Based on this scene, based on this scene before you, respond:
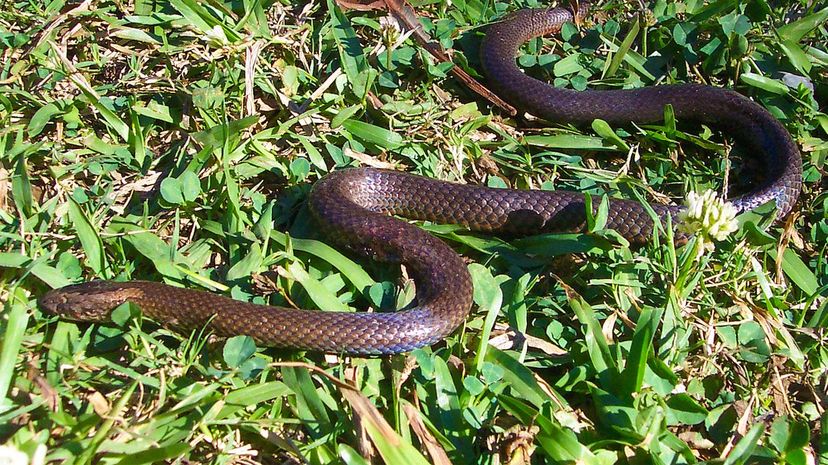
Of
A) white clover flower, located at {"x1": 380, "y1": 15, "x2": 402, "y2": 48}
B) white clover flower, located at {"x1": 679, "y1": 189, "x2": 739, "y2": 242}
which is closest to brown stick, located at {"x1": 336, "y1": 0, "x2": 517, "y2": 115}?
white clover flower, located at {"x1": 380, "y1": 15, "x2": 402, "y2": 48}

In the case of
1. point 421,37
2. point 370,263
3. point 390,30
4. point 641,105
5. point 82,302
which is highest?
point 390,30

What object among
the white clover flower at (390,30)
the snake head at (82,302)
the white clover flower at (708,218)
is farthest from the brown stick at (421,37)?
the snake head at (82,302)

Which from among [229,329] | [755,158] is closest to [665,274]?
[755,158]

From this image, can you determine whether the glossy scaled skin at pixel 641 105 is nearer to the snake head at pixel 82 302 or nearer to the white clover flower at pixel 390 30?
the white clover flower at pixel 390 30

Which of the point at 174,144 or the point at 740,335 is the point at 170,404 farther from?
the point at 740,335

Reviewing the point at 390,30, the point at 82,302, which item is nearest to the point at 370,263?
the point at 82,302

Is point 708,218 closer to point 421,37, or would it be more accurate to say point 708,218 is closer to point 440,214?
point 440,214
